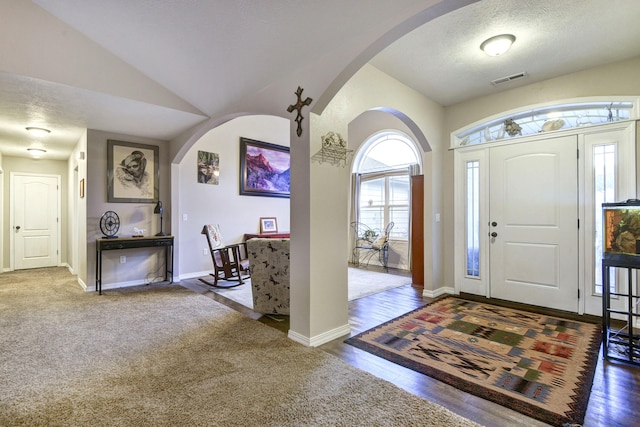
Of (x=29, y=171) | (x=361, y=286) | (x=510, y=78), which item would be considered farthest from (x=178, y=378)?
(x=29, y=171)

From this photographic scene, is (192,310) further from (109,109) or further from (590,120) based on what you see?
(590,120)

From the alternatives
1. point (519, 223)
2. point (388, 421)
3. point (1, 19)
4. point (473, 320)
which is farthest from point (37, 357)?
point (519, 223)

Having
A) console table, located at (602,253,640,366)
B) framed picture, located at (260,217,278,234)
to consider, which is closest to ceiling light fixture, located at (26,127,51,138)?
framed picture, located at (260,217,278,234)

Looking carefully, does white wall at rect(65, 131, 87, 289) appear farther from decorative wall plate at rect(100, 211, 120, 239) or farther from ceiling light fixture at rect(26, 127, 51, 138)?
ceiling light fixture at rect(26, 127, 51, 138)

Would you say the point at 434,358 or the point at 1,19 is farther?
the point at 1,19

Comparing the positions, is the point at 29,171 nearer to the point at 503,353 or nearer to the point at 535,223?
the point at 503,353

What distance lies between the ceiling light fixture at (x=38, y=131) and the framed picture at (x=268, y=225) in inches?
148

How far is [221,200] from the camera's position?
19.4 ft

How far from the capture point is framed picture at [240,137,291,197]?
6203mm

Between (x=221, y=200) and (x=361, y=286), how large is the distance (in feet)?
10.2

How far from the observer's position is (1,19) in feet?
9.46

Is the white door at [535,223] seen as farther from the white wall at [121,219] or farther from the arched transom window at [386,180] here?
the white wall at [121,219]

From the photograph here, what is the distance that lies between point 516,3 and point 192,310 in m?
4.27

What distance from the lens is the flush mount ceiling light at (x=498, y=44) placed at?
2.72m
